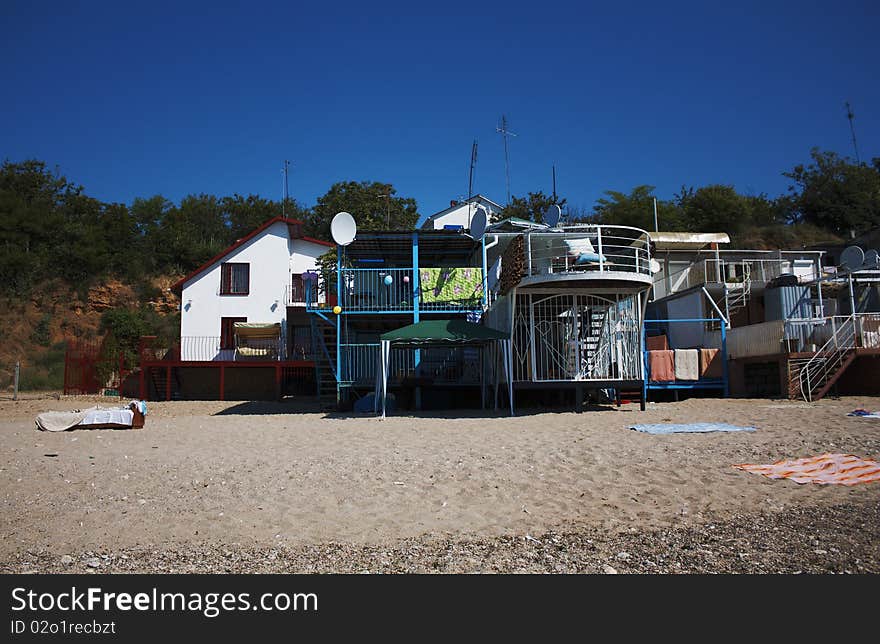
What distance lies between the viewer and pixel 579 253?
16.5 metres

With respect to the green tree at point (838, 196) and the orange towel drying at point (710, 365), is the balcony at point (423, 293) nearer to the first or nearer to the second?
the orange towel drying at point (710, 365)

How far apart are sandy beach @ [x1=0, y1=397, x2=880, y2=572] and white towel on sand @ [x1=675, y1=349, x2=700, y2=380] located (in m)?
8.43

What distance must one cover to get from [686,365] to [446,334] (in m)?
8.65

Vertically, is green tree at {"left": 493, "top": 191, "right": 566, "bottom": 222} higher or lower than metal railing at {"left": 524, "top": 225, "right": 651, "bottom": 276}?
higher

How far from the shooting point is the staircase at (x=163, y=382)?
2762cm

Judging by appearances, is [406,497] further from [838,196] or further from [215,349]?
[838,196]

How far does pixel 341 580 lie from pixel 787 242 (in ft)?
152

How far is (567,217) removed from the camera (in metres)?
44.1

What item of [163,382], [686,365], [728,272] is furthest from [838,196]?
[163,382]

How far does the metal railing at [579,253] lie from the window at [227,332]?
16.3 meters

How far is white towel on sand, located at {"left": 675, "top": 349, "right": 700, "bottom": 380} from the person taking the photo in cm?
2061

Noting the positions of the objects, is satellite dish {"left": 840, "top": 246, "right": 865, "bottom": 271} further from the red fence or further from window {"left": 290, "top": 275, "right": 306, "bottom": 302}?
the red fence

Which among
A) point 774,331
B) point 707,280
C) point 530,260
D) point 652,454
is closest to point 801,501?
point 652,454

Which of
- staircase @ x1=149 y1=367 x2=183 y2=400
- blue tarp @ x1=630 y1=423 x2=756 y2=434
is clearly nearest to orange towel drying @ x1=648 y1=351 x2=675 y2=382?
blue tarp @ x1=630 y1=423 x2=756 y2=434
